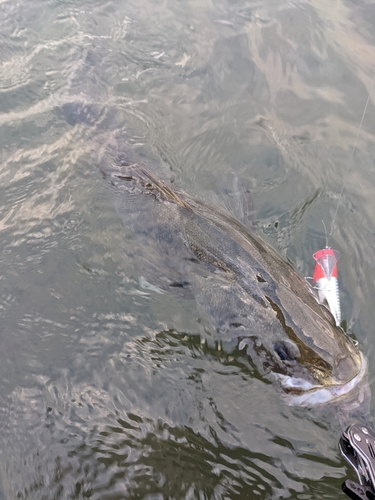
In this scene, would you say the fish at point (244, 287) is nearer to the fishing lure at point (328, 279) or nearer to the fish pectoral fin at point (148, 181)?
the fish pectoral fin at point (148, 181)

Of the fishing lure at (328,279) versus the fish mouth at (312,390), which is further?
the fishing lure at (328,279)

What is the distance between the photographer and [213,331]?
4.23 m

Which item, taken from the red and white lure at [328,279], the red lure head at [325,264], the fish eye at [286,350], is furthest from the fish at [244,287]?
the red lure head at [325,264]

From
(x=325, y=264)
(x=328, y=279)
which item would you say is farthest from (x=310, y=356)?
(x=325, y=264)

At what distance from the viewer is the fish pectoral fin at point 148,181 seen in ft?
15.0

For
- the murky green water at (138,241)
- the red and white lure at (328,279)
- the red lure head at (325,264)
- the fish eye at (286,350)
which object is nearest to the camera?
the fish eye at (286,350)

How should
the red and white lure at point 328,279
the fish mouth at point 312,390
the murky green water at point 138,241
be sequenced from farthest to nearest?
the red and white lure at point 328,279 → the murky green water at point 138,241 → the fish mouth at point 312,390

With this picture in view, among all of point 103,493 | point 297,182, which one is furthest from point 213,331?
point 297,182

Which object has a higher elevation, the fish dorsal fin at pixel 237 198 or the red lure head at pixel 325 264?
the red lure head at pixel 325 264

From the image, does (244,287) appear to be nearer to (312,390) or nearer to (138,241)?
(312,390)

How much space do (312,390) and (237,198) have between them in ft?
8.21

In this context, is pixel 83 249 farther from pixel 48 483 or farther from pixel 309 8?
pixel 309 8

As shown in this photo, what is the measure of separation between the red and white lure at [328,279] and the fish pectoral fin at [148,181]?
5.06 feet

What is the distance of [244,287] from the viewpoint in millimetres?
3895
